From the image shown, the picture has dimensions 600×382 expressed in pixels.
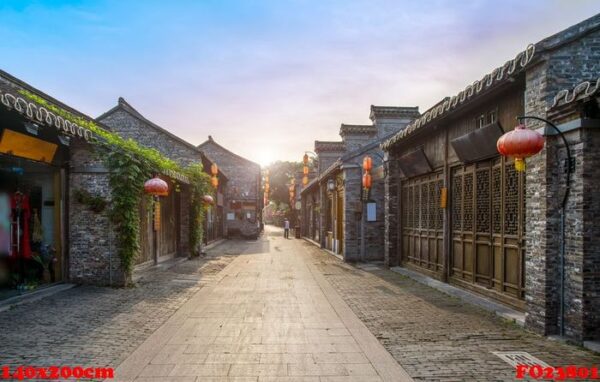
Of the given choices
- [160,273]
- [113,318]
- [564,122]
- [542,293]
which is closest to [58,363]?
[113,318]

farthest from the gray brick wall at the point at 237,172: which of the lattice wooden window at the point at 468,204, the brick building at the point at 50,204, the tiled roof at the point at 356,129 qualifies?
the lattice wooden window at the point at 468,204

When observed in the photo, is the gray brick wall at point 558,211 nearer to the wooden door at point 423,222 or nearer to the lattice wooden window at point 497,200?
the lattice wooden window at point 497,200

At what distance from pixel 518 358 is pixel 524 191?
3.20m

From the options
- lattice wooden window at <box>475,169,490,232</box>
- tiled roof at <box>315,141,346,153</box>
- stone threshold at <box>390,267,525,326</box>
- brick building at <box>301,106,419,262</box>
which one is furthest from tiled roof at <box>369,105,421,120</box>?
lattice wooden window at <box>475,169,490,232</box>

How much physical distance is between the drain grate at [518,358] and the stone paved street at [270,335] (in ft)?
0.44

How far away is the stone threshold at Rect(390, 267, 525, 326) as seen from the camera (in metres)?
7.57

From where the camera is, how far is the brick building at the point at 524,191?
6094 mm

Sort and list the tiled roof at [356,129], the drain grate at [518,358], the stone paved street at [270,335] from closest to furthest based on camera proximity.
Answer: the stone paved street at [270,335]
the drain grate at [518,358]
the tiled roof at [356,129]

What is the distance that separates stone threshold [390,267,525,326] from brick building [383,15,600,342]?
18 centimetres

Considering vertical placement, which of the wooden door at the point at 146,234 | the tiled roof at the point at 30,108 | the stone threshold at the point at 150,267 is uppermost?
the tiled roof at the point at 30,108


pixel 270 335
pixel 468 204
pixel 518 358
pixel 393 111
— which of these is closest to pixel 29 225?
pixel 270 335

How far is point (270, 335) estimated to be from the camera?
21.8 feet

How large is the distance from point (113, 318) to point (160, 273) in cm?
588

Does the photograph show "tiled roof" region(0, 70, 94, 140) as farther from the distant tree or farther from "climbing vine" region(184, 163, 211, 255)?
Answer: the distant tree
